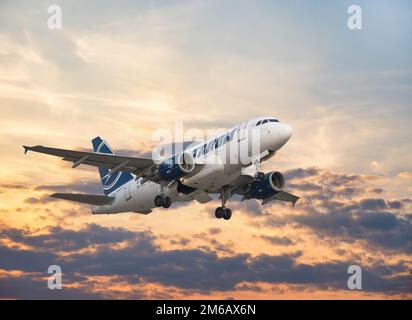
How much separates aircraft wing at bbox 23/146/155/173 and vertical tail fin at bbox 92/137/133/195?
9203 millimetres

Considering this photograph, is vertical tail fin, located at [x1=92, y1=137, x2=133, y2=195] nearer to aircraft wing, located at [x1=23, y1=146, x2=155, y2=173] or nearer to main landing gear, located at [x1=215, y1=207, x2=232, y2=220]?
aircraft wing, located at [x1=23, y1=146, x2=155, y2=173]

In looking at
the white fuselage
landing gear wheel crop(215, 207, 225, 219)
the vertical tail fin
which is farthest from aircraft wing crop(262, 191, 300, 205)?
the vertical tail fin

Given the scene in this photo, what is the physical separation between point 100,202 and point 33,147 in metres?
15.7

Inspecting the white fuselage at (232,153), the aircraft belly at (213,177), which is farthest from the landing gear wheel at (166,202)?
the aircraft belly at (213,177)

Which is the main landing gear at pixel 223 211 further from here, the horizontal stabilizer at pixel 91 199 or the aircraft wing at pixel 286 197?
the horizontal stabilizer at pixel 91 199

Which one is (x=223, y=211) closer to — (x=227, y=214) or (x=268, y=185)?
(x=227, y=214)

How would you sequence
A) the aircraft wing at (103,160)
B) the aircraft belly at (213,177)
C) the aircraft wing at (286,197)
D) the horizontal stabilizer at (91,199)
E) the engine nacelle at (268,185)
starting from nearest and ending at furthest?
the aircraft wing at (103,160), the aircraft belly at (213,177), the engine nacelle at (268,185), the horizontal stabilizer at (91,199), the aircraft wing at (286,197)

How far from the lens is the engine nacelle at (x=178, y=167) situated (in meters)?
58.0

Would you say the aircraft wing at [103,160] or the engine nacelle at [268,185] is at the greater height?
the aircraft wing at [103,160]

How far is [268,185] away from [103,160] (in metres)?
14.8

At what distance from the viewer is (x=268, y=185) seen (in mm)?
64500

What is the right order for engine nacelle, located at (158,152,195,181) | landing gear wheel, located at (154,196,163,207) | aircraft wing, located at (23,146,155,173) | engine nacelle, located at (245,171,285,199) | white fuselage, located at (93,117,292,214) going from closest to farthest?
white fuselage, located at (93,117,292,214), aircraft wing, located at (23,146,155,173), engine nacelle, located at (158,152,195,181), landing gear wheel, located at (154,196,163,207), engine nacelle, located at (245,171,285,199)

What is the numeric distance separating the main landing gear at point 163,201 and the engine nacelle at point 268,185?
7798 millimetres

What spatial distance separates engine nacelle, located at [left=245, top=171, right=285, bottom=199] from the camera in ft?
211
